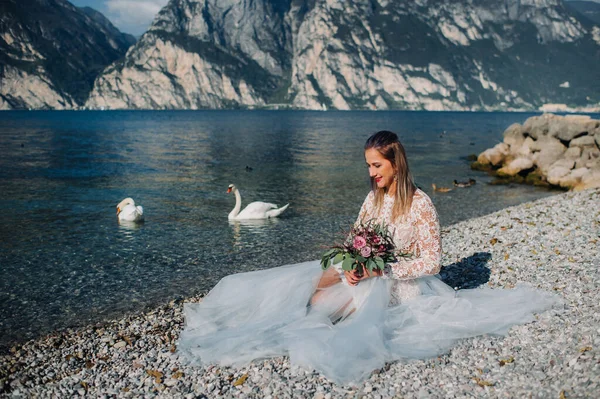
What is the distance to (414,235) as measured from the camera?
21.0 ft

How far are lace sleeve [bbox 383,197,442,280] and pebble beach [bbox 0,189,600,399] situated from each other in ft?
3.40

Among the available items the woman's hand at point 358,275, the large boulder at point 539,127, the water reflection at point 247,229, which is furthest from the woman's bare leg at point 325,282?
the large boulder at point 539,127

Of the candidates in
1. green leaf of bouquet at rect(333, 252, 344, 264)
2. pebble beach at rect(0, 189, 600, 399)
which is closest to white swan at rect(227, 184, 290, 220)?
pebble beach at rect(0, 189, 600, 399)

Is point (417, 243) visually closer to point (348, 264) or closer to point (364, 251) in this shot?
point (364, 251)

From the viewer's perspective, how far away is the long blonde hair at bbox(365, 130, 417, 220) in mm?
6090

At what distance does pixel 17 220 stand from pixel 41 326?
1103 centimetres

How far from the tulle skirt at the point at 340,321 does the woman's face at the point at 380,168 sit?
49.2 inches

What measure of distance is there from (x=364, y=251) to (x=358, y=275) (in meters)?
0.43

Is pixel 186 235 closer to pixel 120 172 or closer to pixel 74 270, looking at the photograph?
pixel 74 270

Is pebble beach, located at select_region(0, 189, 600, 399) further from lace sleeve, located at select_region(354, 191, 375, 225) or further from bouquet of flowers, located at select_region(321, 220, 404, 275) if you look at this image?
lace sleeve, located at select_region(354, 191, 375, 225)

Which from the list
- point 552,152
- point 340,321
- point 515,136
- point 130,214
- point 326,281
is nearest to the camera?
point 340,321

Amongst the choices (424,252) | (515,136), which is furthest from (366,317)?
(515,136)

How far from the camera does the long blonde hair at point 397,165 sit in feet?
20.0

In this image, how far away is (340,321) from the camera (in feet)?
20.8
